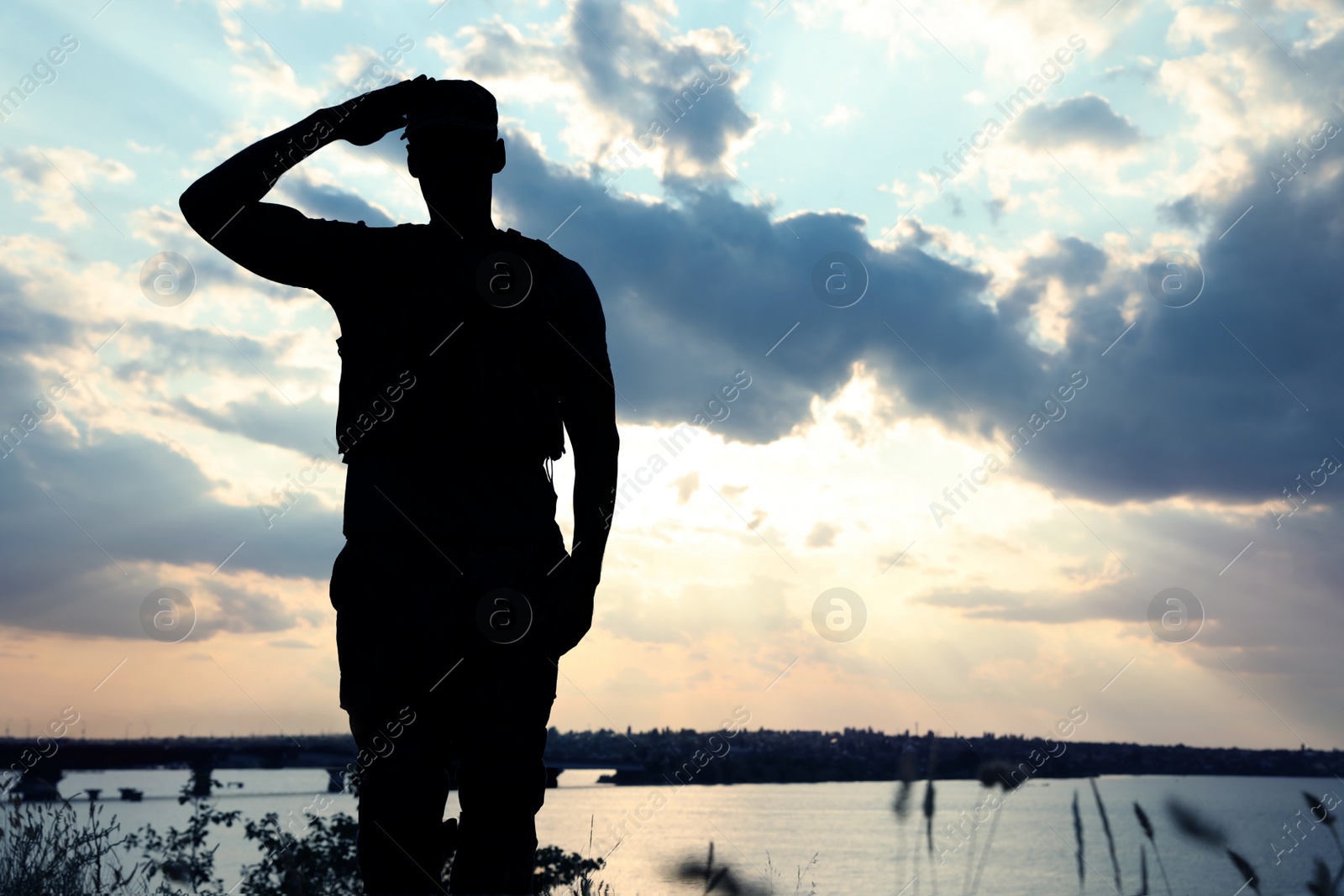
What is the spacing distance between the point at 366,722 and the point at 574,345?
158 centimetres

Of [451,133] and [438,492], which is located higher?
[451,133]

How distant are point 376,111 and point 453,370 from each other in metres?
1.04

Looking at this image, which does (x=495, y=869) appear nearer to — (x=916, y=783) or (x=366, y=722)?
(x=366, y=722)

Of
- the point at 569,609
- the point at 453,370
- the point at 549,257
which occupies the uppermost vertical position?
the point at 549,257

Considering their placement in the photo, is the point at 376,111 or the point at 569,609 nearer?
the point at 569,609

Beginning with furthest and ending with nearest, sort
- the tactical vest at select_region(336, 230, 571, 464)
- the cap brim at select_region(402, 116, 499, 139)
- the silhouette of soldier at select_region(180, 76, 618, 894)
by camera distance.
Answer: the cap brim at select_region(402, 116, 499, 139)
the tactical vest at select_region(336, 230, 571, 464)
the silhouette of soldier at select_region(180, 76, 618, 894)

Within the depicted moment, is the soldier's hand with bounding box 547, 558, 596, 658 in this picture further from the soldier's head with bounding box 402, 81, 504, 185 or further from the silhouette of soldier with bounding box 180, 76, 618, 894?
the soldier's head with bounding box 402, 81, 504, 185

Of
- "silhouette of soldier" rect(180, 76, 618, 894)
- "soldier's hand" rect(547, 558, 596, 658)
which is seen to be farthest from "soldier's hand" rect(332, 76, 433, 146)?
"soldier's hand" rect(547, 558, 596, 658)

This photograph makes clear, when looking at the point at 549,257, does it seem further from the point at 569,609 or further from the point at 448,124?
the point at 569,609

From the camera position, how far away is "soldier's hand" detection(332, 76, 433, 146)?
3.79 meters

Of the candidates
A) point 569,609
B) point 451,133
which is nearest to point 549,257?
point 451,133

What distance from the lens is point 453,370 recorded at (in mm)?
3688

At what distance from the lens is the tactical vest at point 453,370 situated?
12.0 ft

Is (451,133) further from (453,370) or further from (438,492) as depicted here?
(438,492)
